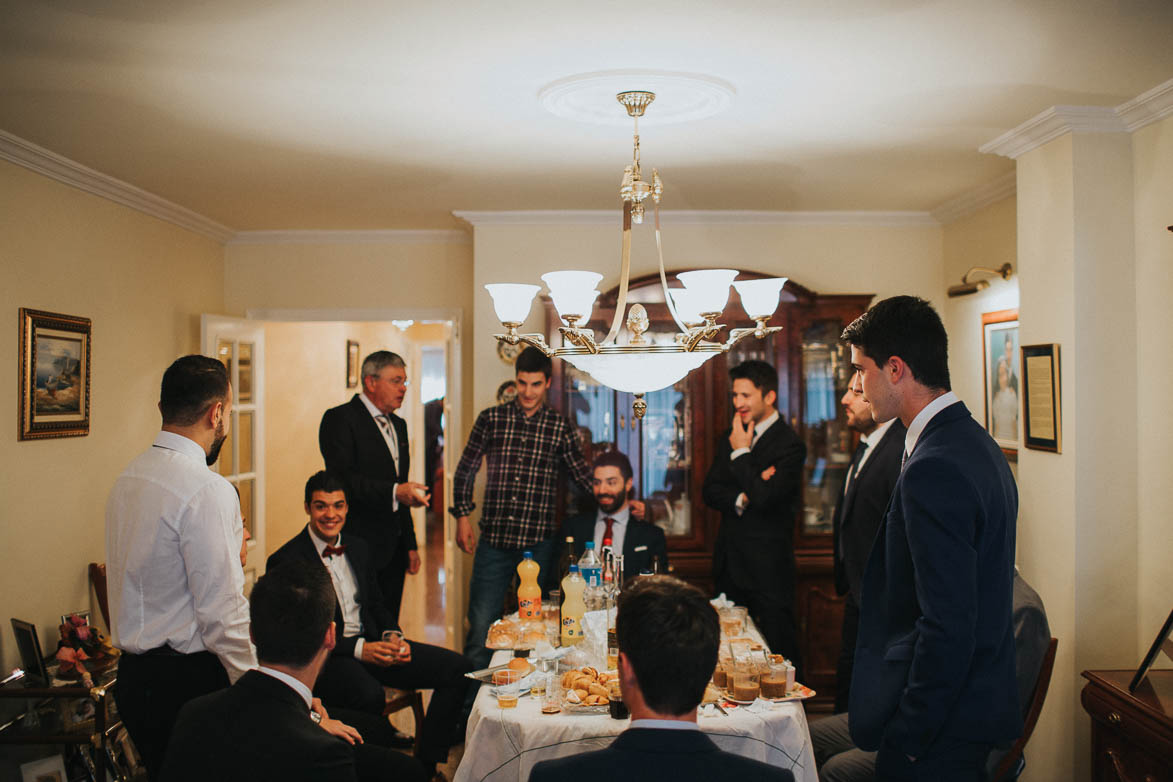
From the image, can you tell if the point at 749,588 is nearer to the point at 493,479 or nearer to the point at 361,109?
the point at 493,479

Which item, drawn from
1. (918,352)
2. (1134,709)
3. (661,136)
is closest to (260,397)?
(661,136)

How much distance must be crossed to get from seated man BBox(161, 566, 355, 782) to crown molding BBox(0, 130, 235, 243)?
2.52 metres

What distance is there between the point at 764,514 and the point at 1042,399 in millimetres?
1232

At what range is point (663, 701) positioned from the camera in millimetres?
1362

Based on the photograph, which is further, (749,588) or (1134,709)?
(749,588)

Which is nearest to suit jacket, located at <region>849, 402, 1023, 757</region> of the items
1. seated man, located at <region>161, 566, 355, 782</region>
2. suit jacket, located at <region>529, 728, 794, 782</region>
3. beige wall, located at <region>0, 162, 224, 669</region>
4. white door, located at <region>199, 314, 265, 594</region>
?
suit jacket, located at <region>529, 728, 794, 782</region>

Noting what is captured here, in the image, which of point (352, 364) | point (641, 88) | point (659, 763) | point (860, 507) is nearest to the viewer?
point (659, 763)

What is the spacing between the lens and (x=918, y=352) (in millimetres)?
1820

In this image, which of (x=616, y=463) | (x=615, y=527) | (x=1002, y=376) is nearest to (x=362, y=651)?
(x=615, y=527)

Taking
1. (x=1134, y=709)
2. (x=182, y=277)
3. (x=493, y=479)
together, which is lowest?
(x=1134, y=709)

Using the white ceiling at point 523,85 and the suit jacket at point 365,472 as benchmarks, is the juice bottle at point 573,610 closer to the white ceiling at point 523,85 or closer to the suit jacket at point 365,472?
the suit jacket at point 365,472

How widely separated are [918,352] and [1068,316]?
1.54 meters

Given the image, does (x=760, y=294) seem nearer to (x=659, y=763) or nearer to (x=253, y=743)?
(x=659, y=763)

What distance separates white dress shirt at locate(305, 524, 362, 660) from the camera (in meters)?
3.18
